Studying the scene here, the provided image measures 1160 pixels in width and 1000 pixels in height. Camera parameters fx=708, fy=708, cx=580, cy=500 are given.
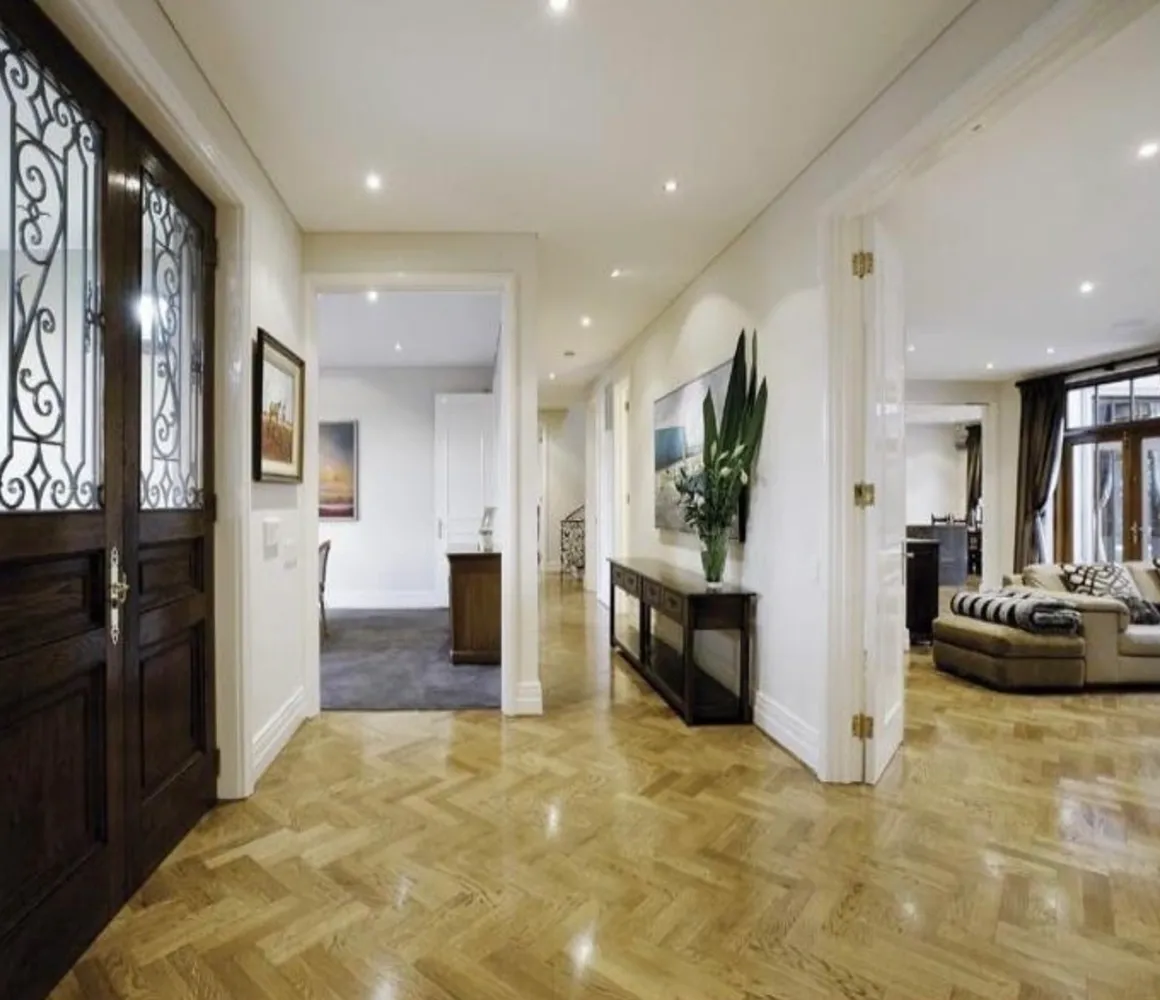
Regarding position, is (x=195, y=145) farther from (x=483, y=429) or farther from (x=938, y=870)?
(x=483, y=429)

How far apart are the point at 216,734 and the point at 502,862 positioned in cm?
134

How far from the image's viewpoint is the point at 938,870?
7.65ft

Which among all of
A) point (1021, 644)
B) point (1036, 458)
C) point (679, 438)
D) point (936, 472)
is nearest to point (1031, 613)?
point (1021, 644)

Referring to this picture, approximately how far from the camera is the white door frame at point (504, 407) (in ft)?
13.1

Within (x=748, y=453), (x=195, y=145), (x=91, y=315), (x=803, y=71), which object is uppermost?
(x=803, y=71)

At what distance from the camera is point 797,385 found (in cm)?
342

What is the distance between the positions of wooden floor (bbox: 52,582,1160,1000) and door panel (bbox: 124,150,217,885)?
246mm

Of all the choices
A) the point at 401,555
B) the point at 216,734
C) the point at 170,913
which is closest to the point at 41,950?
the point at 170,913

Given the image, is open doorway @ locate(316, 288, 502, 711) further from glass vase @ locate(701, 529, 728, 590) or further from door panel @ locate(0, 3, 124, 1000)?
door panel @ locate(0, 3, 124, 1000)

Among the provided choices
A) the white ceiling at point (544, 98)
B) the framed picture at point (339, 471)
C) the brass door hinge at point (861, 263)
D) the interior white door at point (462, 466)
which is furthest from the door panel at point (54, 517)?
the framed picture at point (339, 471)

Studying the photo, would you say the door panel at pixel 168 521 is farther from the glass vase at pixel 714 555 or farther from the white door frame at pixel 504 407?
the glass vase at pixel 714 555

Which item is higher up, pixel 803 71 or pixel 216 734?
pixel 803 71

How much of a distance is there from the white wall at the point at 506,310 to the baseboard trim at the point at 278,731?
0.17 m

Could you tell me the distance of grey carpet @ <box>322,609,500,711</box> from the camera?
14.0ft
